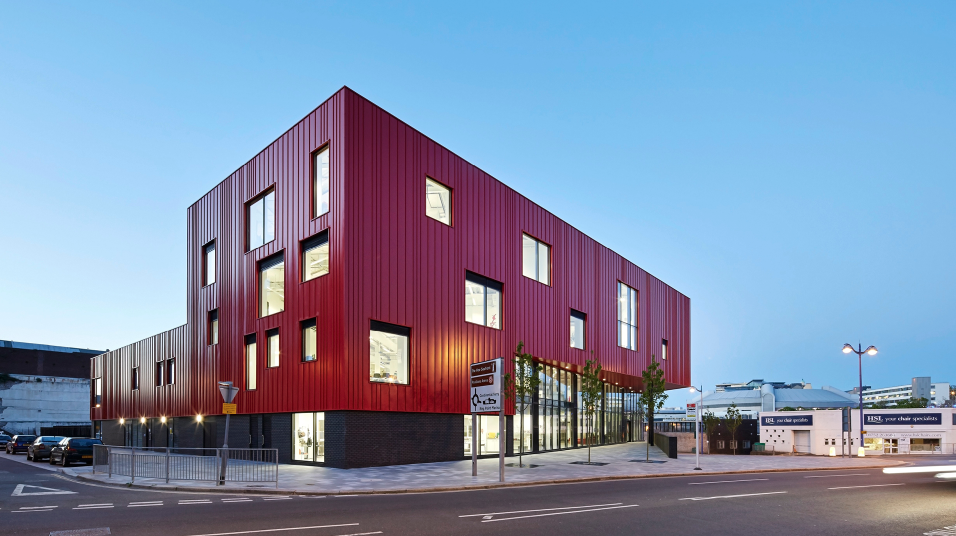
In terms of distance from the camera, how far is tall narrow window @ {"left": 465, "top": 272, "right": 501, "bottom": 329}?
35.5m

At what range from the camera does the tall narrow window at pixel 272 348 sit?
32750 millimetres

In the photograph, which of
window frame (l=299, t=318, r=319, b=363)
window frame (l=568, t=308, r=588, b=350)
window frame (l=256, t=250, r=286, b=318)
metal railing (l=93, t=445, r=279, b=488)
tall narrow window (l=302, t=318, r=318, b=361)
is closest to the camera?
metal railing (l=93, t=445, r=279, b=488)

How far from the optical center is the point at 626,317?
5322cm

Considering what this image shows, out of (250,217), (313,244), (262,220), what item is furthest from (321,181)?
(250,217)

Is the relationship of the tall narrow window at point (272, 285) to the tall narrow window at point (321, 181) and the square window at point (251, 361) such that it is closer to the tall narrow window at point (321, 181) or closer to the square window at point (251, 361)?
the square window at point (251, 361)

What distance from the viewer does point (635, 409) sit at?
65.3 m

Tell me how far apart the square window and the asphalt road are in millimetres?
12800

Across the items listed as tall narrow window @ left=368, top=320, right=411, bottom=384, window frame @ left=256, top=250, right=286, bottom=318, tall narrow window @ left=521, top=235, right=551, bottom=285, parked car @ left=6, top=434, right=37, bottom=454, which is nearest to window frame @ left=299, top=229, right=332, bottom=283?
window frame @ left=256, top=250, right=286, bottom=318

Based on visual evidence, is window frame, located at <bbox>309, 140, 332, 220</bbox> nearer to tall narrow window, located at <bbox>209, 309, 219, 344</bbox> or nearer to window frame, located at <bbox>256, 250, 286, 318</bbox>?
window frame, located at <bbox>256, 250, 286, 318</bbox>

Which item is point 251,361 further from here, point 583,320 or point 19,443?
point 19,443

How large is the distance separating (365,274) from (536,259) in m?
15.0

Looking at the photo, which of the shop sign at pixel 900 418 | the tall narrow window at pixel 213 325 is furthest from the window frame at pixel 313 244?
the shop sign at pixel 900 418

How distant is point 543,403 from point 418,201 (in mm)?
17022

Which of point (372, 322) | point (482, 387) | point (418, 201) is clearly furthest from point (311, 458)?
point (418, 201)
